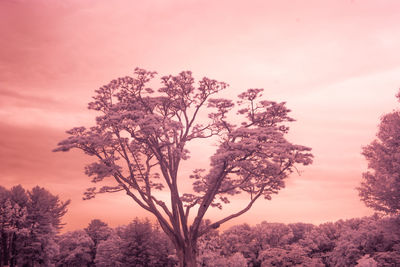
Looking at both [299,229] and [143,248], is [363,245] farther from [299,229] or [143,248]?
[143,248]

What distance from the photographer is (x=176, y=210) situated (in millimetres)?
28125

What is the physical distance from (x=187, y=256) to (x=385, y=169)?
18.5m

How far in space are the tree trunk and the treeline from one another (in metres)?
17.8

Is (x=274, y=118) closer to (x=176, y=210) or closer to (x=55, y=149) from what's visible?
(x=176, y=210)

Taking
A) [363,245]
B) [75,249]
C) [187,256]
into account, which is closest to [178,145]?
[187,256]

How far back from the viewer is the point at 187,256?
88.6 feet

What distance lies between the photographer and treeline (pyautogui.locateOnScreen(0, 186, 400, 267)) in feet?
182

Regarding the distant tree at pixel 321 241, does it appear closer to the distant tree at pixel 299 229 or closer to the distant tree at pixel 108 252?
the distant tree at pixel 299 229

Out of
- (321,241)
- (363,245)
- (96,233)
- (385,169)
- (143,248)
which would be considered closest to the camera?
(385,169)

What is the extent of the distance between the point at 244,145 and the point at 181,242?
946cm

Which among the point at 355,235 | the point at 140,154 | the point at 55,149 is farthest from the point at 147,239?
the point at 55,149

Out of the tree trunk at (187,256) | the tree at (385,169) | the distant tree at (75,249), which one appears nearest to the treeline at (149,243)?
the distant tree at (75,249)

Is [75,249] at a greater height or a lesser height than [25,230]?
lesser

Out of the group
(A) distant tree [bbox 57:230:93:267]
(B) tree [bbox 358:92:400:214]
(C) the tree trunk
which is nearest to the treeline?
(A) distant tree [bbox 57:230:93:267]
